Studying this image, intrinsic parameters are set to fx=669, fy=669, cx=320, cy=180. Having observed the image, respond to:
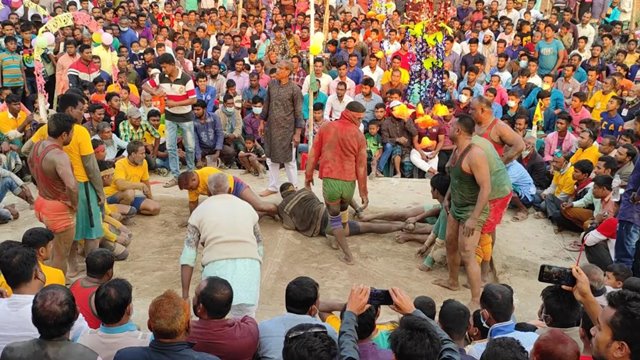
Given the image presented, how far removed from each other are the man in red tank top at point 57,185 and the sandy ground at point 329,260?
85 centimetres

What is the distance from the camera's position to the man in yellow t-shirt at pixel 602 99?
10773 millimetres

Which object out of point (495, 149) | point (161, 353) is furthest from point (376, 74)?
point (161, 353)

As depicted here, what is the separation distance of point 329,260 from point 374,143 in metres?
3.55

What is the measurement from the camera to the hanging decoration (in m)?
9.97

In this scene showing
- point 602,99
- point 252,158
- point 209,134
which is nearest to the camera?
point 252,158

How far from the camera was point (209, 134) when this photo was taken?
9867mm

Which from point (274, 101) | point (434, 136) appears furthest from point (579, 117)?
point (274, 101)

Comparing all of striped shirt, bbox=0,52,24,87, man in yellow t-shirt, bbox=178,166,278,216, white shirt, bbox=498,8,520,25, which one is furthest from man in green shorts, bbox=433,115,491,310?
white shirt, bbox=498,8,520,25

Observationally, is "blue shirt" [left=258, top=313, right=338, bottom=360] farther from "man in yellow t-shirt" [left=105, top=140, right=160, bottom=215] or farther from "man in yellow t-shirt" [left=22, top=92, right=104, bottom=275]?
"man in yellow t-shirt" [left=105, top=140, right=160, bottom=215]

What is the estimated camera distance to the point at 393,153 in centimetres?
1020

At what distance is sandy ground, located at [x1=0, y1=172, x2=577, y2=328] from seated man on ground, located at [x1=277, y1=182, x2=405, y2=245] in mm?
92

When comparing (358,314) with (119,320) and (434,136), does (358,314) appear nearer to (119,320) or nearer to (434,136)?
(119,320)

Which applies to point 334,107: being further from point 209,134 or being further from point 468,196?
point 468,196

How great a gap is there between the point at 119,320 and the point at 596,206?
5.64 metres
